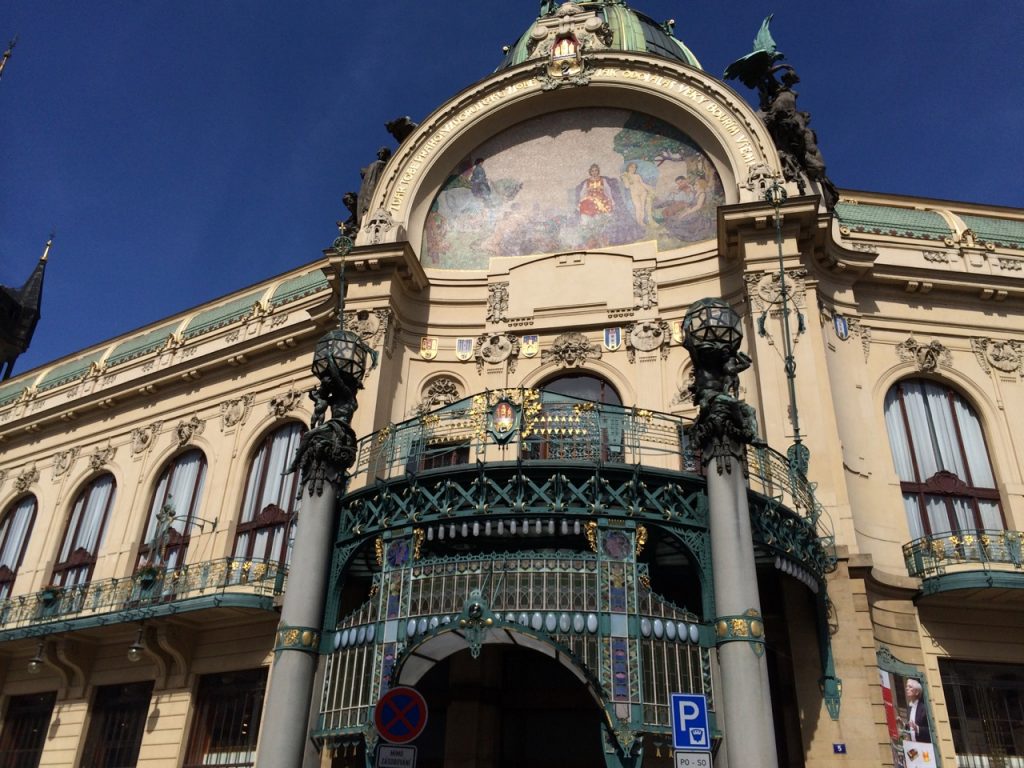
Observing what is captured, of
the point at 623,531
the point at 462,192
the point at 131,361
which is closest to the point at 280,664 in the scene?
the point at 623,531

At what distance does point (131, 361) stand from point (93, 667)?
968 centimetres

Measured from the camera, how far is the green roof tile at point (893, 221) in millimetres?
20750

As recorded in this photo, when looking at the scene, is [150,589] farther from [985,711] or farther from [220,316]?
[985,711]

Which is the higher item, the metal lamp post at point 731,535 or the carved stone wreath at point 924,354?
the carved stone wreath at point 924,354

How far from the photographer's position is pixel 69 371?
29.9 meters

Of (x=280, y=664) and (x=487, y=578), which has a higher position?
(x=487, y=578)

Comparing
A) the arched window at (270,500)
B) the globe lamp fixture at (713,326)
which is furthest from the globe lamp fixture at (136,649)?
the globe lamp fixture at (713,326)

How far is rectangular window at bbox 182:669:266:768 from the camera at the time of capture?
18297 mm

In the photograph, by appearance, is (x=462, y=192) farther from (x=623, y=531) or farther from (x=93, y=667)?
(x=93, y=667)

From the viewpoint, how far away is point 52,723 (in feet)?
69.0

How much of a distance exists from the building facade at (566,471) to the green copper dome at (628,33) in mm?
259

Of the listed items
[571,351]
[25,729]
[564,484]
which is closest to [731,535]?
[564,484]

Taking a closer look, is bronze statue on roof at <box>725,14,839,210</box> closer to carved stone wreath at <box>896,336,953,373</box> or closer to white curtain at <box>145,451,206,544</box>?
carved stone wreath at <box>896,336,953,373</box>

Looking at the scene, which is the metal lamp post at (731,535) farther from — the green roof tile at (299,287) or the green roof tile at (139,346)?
the green roof tile at (139,346)
